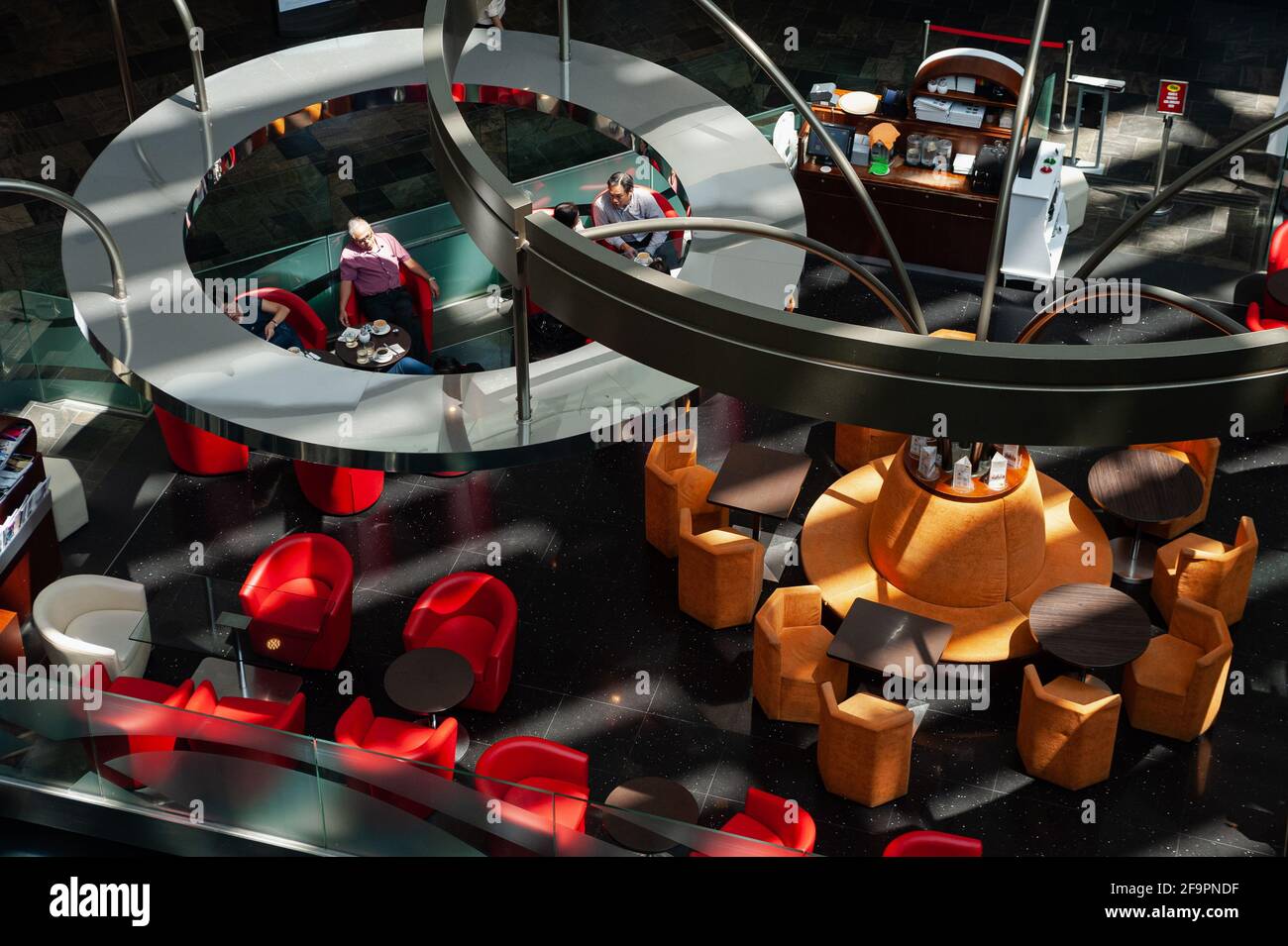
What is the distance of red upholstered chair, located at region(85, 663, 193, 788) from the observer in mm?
10500

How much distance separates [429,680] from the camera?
11281 millimetres

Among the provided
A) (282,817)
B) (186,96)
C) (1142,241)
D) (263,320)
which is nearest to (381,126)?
(263,320)

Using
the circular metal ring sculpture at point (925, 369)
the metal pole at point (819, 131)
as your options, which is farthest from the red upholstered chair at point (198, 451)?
the circular metal ring sculpture at point (925, 369)

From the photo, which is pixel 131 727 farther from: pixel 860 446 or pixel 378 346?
pixel 860 446

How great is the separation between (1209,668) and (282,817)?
609 centimetres

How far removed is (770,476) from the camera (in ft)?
41.3

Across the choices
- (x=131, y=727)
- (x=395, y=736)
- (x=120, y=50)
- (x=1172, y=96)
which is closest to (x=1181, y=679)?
(x=395, y=736)

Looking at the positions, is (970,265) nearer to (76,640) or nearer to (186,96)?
(186,96)

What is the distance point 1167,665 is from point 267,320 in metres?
7.36

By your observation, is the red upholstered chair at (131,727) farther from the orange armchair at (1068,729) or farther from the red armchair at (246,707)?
the orange armchair at (1068,729)

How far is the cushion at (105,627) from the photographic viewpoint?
11750 mm

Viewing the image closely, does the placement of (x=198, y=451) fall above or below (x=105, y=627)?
above

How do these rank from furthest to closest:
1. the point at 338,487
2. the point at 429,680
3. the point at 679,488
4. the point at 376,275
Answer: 1. the point at 376,275
2. the point at 338,487
3. the point at 679,488
4. the point at 429,680

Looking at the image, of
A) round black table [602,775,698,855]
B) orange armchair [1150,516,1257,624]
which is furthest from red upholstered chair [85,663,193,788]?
orange armchair [1150,516,1257,624]
